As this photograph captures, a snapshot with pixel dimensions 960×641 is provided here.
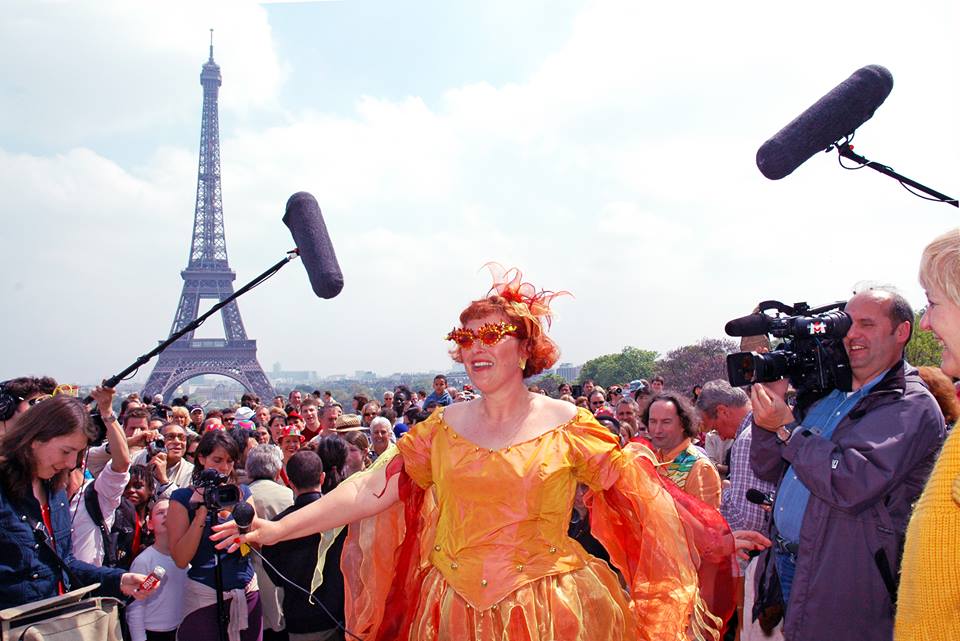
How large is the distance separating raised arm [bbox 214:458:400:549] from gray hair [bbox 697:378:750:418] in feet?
8.85

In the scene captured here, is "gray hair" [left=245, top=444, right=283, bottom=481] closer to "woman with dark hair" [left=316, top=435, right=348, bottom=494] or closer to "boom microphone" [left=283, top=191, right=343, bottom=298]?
"woman with dark hair" [left=316, top=435, right=348, bottom=494]

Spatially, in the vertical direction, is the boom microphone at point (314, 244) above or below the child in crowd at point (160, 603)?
above

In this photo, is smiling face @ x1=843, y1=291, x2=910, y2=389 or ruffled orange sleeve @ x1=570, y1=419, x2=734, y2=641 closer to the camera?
ruffled orange sleeve @ x1=570, y1=419, x2=734, y2=641

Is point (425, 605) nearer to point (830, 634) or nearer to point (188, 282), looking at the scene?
point (830, 634)

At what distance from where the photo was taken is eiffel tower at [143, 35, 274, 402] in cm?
4309

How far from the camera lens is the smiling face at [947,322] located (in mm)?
1679

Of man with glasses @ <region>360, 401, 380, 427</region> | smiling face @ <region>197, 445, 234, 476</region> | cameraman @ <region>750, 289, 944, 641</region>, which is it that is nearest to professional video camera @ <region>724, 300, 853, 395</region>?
cameraman @ <region>750, 289, 944, 641</region>

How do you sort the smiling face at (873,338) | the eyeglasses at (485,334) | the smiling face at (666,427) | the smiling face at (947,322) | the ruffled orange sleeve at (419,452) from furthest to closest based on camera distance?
1. the smiling face at (666,427)
2. the ruffled orange sleeve at (419,452)
3. the eyeglasses at (485,334)
4. the smiling face at (873,338)
5. the smiling face at (947,322)

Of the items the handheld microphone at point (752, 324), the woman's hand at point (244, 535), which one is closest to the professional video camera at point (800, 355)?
the handheld microphone at point (752, 324)

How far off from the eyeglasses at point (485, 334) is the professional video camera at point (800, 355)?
0.92 meters

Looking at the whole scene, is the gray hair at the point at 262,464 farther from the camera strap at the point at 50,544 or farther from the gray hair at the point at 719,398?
the gray hair at the point at 719,398

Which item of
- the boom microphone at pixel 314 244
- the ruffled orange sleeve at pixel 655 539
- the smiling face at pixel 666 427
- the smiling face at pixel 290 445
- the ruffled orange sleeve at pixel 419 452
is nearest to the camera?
the ruffled orange sleeve at pixel 655 539

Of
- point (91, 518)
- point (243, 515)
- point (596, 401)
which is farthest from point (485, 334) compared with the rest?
point (596, 401)

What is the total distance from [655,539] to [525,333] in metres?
1.01
